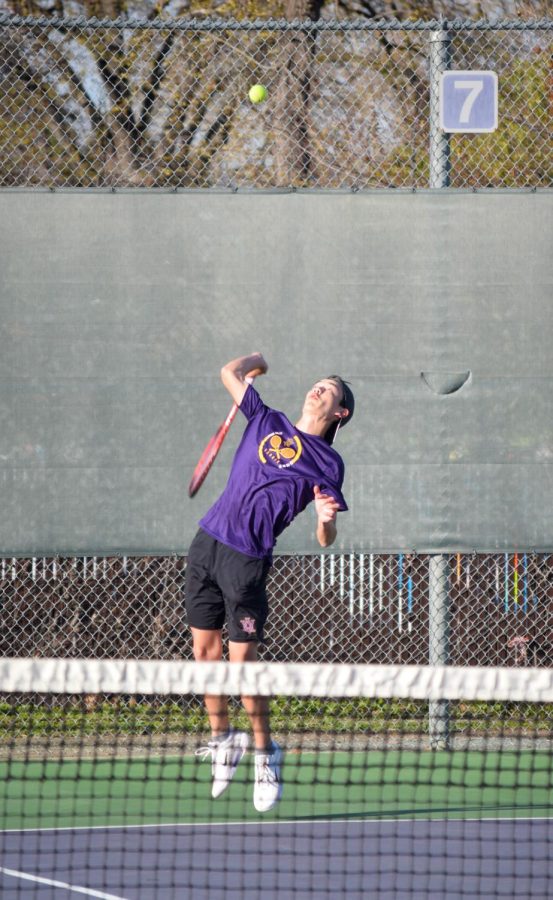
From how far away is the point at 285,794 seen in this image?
5.21 metres

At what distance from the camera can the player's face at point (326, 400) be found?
16.1ft

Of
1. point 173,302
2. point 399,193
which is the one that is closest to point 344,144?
point 399,193

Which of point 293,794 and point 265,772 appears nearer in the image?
point 265,772

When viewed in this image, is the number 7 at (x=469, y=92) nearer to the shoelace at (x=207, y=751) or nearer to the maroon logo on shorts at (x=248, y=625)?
the maroon logo on shorts at (x=248, y=625)

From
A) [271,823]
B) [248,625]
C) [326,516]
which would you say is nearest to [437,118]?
[326,516]

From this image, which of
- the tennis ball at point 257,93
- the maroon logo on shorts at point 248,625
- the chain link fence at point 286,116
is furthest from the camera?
the chain link fence at point 286,116

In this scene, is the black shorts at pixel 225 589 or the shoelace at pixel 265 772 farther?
the black shorts at pixel 225 589

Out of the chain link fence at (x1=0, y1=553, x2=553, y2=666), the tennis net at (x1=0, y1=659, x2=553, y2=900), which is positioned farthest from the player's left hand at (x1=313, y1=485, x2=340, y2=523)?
the chain link fence at (x1=0, y1=553, x2=553, y2=666)

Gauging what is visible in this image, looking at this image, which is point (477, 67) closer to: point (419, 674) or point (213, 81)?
point (213, 81)

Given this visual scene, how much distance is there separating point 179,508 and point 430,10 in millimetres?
7222

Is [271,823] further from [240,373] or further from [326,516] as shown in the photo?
[240,373]

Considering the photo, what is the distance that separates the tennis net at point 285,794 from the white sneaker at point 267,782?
0.14 m

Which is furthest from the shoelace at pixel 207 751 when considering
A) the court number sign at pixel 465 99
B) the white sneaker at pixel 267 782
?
the court number sign at pixel 465 99

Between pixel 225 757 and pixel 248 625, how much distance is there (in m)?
0.47
